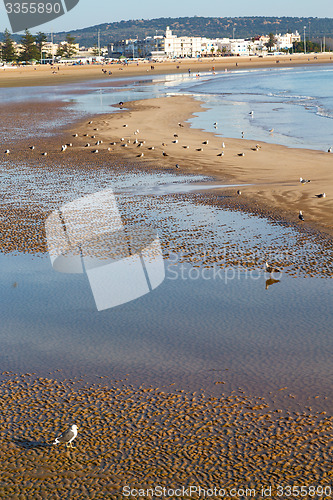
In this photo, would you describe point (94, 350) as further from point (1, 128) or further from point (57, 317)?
point (1, 128)

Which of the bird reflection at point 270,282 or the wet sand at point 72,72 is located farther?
the wet sand at point 72,72

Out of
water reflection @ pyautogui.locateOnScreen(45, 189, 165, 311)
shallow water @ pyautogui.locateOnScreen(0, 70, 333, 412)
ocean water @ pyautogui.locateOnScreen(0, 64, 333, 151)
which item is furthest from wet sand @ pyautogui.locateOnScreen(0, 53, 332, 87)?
shallow water @ pyautogui.locateOnScreen(0, 70, 333, 412)

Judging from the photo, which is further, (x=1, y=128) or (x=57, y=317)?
(x=1, y=128)

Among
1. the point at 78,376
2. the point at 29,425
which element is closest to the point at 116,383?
the point at 78,376

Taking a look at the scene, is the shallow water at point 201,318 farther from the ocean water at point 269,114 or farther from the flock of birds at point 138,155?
the ocean water at point 269,114

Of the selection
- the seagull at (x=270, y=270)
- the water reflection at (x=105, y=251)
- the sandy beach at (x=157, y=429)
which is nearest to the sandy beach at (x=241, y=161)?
the seagull at (x=270, y=270)

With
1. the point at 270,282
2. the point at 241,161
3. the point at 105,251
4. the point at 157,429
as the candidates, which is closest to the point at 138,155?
the point at 241,161
